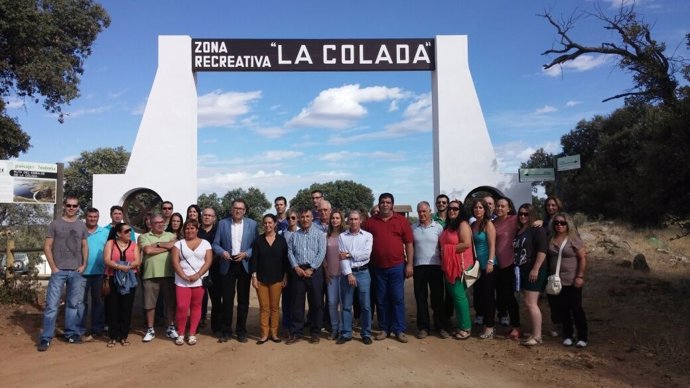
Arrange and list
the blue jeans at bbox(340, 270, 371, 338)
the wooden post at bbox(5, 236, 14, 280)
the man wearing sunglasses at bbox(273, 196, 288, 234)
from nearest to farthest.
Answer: the blue jeans at bbox(340, 270, 371, 338)
the man wearing sunglasses at bbox(273, 196, 288, 234)
the wooden post at bbox(5, 236, 14, 280)

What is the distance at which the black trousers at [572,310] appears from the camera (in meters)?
6.01

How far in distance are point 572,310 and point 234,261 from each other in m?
3.98

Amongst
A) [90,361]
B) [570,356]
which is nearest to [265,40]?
[90,361]

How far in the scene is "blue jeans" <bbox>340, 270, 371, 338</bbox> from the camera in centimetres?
625

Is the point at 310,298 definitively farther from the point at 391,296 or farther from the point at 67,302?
the point at 67,302

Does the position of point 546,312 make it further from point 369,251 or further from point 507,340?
point 369,251

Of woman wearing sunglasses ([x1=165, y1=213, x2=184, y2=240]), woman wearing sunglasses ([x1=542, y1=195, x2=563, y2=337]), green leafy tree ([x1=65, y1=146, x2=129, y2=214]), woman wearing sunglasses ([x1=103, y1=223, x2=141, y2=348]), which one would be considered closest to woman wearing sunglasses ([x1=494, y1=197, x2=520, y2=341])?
woman wearing sunglasses ([x1=542, y1=195, x2=563, y2=337])

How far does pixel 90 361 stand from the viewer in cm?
572

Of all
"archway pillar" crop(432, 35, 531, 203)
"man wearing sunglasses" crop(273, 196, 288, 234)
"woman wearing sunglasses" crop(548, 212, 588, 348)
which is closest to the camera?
"woman wearing sunglasses" crop(548, 212, 588, 348)

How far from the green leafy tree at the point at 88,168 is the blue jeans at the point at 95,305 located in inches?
911

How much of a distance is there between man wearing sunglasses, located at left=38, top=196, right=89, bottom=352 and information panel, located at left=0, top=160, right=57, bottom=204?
2026mm

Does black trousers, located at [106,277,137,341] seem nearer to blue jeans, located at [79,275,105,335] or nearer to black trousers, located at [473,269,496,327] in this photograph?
blue jeans, located at [79,275,105,335]

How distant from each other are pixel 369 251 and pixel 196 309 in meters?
2.18

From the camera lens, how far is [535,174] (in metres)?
9.14
